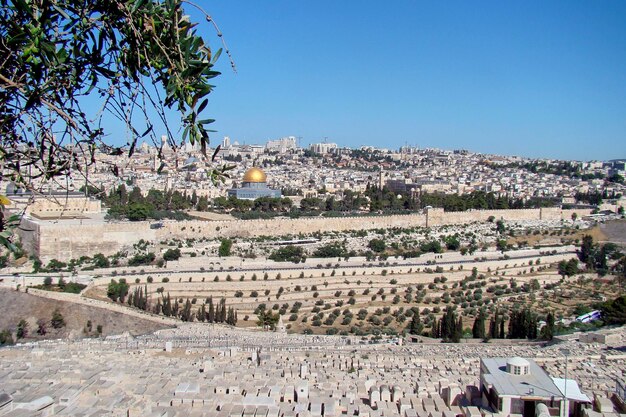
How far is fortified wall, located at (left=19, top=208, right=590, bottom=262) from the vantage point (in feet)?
70.2

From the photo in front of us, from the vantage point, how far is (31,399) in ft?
19.0

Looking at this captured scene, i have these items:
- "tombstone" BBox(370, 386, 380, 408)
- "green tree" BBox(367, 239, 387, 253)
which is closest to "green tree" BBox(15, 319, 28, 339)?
"tombstone" BBox(370, 386, 380, 408)

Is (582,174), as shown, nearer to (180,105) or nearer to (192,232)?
(192,232)

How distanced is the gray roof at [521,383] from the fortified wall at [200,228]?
506 inches

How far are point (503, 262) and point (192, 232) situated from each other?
1193 cm

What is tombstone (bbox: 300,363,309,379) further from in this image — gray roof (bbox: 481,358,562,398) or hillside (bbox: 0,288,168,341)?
hillside (bbox: 0,288,168,341)

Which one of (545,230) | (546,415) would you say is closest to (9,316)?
(546,415)

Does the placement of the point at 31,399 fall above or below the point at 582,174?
below

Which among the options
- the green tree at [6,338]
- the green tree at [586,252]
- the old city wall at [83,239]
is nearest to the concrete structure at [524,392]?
the green tree at [6,338]

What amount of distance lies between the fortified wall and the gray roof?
506 inches

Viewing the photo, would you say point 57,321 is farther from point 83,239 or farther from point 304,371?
point 304,371

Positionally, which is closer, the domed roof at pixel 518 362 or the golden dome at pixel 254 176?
the domed roof at pixel 518 362

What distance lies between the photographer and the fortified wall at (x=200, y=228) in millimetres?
21406

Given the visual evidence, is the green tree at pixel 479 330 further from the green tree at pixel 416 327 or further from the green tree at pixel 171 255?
the green tree at pixel 171 255
